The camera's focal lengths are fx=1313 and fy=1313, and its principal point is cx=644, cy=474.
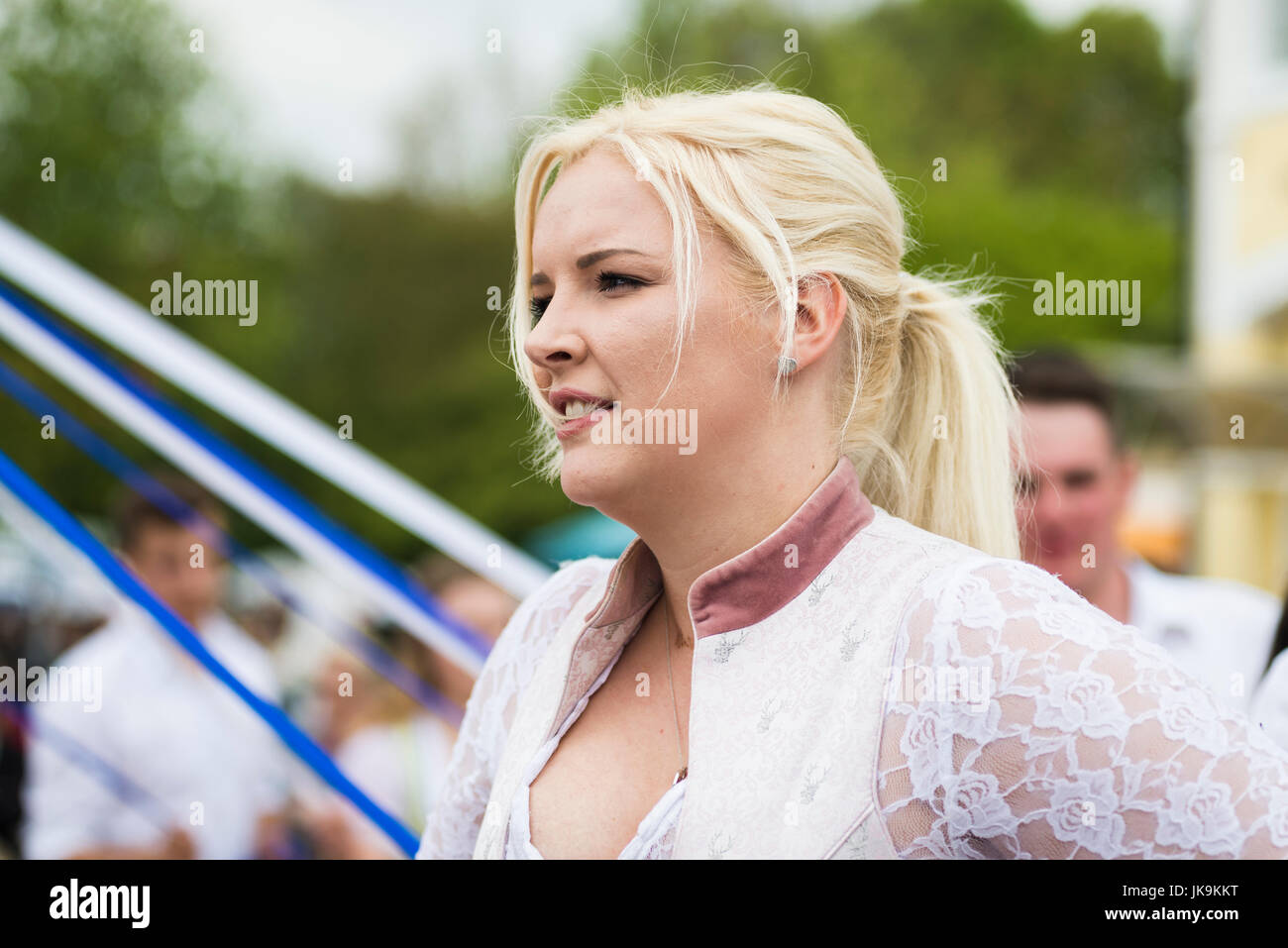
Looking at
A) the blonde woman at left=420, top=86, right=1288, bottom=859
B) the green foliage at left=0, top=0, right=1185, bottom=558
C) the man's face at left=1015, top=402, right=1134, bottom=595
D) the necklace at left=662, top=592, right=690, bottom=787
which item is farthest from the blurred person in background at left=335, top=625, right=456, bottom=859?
the green foliage at left=0, top=0, right=1185, bottom=558

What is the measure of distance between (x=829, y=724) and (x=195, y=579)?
385 cm

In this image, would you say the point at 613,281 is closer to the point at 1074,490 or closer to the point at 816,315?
the point at 816,315

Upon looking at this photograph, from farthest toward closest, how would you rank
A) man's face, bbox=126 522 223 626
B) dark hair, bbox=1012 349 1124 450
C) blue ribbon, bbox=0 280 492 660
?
1. man's face, bbox=126 522 223 626
2. dark hair, bbox=1012 349 1124 450
3. blue ribbon, bbox=0 280 492 660

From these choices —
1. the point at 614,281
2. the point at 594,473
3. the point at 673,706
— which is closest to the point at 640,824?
the point at 673,706

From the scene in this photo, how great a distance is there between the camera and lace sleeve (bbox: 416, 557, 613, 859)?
2021mm

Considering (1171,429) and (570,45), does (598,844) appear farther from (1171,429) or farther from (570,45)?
(570,45)

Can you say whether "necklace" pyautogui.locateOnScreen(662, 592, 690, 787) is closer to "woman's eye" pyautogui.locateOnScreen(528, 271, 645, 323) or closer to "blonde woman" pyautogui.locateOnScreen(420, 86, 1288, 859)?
"blonde woman" pyautogui.locateOnScreen(420, 86, 1288, 859)

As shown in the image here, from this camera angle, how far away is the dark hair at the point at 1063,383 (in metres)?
3.90

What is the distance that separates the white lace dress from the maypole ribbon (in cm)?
157

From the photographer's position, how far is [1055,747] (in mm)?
1473

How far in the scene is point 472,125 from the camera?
2306 centimetres

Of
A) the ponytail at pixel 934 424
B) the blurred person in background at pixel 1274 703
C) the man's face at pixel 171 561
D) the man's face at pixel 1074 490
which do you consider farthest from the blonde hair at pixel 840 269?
the man's face at pixel 171 561
